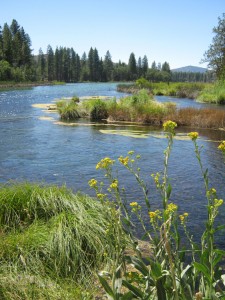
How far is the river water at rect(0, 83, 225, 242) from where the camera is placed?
23.9 feet

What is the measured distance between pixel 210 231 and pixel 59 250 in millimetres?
2358

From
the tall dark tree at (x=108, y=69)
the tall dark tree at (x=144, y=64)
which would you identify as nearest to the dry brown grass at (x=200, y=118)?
the tall dark tree at (x=144, y=64)

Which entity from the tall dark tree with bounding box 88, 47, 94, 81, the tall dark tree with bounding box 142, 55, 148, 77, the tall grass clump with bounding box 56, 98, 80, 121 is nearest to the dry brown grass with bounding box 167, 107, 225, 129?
the tall grass clump with bounding box 56, 98, 80, 121

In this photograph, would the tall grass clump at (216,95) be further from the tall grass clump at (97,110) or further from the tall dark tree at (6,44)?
the tall dark tree at (6,44)

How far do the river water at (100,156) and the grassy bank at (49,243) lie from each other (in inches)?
59.6

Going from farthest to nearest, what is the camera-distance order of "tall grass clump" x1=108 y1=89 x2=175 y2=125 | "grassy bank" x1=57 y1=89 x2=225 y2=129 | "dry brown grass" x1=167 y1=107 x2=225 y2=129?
1. "tall grass clump" x1=108 y1=89 x2=175 y2=125
2. "grassy bank" x1=57 y1=89 x2=225 y2=129
3. "dry brown grass" x1=167 y1=107 x2=225 y2=129

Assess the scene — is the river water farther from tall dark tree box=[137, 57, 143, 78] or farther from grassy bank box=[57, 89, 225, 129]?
tall dark tree box=[137, 57, 143, 78]

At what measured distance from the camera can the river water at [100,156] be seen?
729 centimetres

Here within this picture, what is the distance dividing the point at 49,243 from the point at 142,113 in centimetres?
1432

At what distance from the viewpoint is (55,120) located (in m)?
18.5

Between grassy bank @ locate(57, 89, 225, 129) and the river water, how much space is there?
103 cm

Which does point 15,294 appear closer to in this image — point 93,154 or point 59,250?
point 59,250

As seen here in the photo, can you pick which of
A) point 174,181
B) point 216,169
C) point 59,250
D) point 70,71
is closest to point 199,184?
point 174,181

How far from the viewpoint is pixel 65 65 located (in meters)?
117
